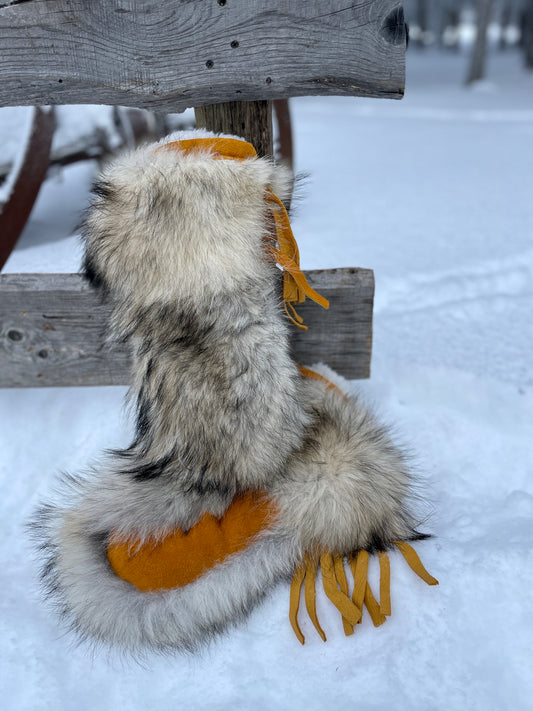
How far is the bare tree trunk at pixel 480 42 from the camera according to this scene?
25.2 feet

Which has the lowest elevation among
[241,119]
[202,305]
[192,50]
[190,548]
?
[190,548]

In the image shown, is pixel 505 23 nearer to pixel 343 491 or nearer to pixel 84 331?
pixel 84 331

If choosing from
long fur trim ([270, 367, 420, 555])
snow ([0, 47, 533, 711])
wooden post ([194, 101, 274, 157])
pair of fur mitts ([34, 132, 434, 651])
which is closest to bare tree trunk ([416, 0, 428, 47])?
snow ([0, 47, 533, 711])

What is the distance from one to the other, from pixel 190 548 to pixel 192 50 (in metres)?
1.00

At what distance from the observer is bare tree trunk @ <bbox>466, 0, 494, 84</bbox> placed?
7.70m

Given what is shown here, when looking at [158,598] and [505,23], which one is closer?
[158,598]

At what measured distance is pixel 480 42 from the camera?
795 centimetres

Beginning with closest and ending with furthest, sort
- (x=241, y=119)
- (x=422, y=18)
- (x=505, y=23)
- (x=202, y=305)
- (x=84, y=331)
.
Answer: (x=202, y=305)
(x=241, y=119)
(x=84, y=331)
(x=422, y=18)
(x=505, y=23)

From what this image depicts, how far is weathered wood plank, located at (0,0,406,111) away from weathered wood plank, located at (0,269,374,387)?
479mm

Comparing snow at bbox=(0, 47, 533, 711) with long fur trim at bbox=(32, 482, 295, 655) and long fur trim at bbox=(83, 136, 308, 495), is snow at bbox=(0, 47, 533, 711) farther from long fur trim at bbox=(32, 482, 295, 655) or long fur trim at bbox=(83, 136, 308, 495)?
long fur trim at bbox=(83, 136, 308, 495)

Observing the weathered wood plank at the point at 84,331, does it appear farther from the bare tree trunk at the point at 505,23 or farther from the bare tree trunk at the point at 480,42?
the bare tree trunk at the point at 505,23

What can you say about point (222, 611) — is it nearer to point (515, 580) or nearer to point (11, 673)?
point (11, 673)

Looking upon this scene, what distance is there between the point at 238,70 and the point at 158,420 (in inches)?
29.4

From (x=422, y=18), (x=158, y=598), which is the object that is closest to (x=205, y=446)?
(x=158, y=598)
